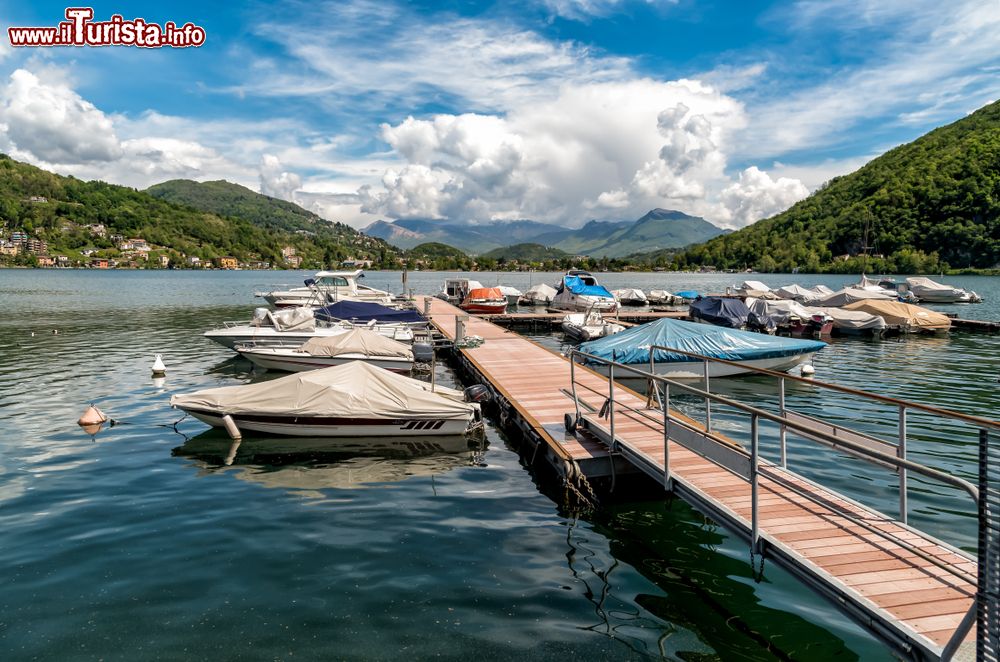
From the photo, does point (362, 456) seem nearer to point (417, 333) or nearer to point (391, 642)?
point (391, 642)

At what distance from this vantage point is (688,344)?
2220cm

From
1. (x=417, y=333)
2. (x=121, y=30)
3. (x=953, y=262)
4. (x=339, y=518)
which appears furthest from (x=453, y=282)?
(x=953, y=262)

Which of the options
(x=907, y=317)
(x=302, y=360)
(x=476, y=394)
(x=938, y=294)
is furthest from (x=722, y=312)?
(x=938, y=294)

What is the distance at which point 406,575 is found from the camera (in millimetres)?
9359

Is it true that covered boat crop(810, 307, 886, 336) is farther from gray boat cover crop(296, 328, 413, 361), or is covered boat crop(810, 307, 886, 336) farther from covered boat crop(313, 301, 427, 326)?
gray boat cover crop(296, 328, 413, 361)

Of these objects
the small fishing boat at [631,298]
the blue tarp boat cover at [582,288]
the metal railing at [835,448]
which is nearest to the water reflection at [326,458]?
the metal railing at [835,448]

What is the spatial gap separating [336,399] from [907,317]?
42.1 metres

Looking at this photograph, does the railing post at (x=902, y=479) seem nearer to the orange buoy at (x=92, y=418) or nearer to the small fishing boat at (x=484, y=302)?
the orange buoy at (x=92, y=418)

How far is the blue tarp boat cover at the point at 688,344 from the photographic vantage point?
21812 millimetres

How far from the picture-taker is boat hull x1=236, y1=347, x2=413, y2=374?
78.4 ft

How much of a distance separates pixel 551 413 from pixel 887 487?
26.2 feet

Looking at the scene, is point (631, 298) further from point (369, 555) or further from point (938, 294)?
point (369, 555)

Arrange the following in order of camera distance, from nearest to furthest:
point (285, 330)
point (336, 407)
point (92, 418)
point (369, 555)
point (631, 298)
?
1. point (369, 555)
2. point (336, 407)
3. point (92, 418)
4. point (285, 330)
5. point (631, 298)

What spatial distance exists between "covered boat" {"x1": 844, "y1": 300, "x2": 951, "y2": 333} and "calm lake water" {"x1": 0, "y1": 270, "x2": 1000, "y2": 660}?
27.5 m
